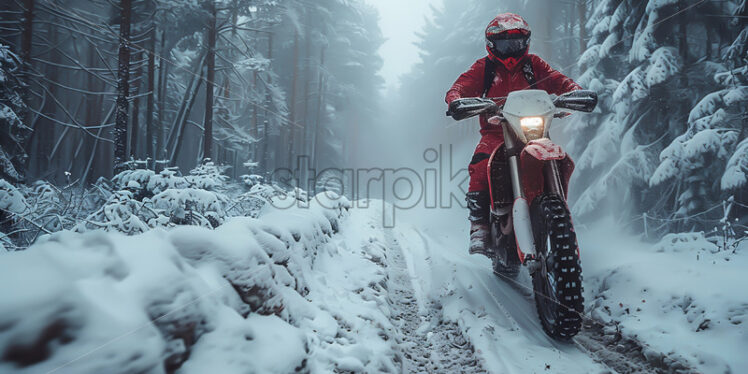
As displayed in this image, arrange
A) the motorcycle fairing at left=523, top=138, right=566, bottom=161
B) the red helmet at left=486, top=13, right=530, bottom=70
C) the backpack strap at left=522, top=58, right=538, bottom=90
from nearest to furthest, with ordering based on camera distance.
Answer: the motorcycle fairing at left=523, top=138, right=566, bottom=161
the red helmet at left=486, top=13, right=530, bottom=70
the backpack strap at left=522, top=58, right=538, bottom=90

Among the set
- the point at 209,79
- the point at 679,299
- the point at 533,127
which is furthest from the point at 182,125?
the point at 679,299

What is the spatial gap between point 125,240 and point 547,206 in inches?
108

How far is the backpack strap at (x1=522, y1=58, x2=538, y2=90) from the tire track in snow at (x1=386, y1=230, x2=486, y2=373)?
2715 mm

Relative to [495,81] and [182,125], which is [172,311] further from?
[182,125]

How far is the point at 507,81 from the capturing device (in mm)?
3736

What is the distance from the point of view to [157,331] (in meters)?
1.24

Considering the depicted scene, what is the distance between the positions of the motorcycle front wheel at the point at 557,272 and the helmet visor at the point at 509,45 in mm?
1737

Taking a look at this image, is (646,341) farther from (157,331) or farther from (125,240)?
(125,240)

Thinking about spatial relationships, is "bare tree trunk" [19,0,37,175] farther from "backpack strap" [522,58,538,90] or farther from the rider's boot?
"backpack strap" [522,58,538,90]

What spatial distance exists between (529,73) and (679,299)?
2541 millimetres

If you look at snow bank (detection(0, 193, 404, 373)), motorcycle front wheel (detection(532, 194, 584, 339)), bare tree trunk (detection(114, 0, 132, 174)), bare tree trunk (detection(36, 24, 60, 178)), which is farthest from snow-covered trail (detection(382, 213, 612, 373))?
bare tree trunk (detection(36, 24, 60, 178))

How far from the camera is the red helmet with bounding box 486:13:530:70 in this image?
3344mm

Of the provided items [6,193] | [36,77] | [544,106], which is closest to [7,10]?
[36,77]

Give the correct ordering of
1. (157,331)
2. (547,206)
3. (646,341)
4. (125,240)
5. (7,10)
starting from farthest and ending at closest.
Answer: (7,10) → (547,206) → (646,341) → (125,240) → (157,331)
